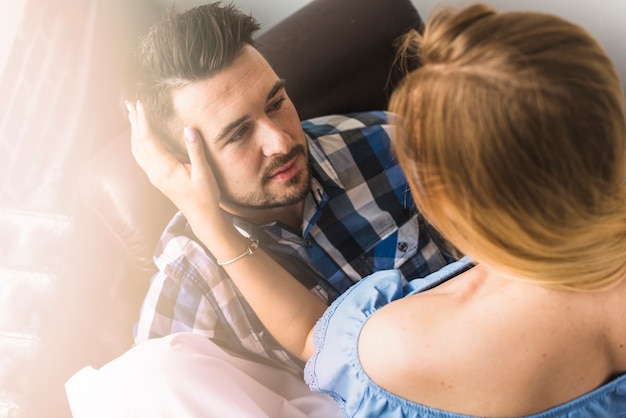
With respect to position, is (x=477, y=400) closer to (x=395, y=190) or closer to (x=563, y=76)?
(x=563, y=76)

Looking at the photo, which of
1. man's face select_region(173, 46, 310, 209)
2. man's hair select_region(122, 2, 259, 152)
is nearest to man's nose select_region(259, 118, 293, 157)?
man's face select_region(173, 46, 310, 209)

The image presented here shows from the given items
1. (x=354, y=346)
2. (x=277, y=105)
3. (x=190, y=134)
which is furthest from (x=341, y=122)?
(x=354, y=346)

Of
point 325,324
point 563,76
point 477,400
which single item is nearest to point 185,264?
point 325,324

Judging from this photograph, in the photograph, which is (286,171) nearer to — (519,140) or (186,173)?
(186,173)

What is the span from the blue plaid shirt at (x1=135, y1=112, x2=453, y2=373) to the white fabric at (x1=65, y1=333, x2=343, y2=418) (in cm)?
9

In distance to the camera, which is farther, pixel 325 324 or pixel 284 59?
pixel 284 59

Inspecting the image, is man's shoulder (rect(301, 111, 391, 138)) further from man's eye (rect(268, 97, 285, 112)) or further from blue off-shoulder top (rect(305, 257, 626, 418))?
blue off-shoulder top (rect(305, 257, 626, 418))

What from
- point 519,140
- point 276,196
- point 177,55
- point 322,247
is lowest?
point 322,247

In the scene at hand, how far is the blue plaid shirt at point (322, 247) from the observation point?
85 cm

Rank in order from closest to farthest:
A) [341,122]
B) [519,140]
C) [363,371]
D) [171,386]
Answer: [519,140] → [363,371] → [171,386] → [341,122]

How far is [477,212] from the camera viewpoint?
16.4 inches

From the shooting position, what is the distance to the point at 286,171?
82 centimetres

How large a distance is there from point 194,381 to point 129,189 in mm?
363

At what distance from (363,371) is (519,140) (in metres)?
0.28
